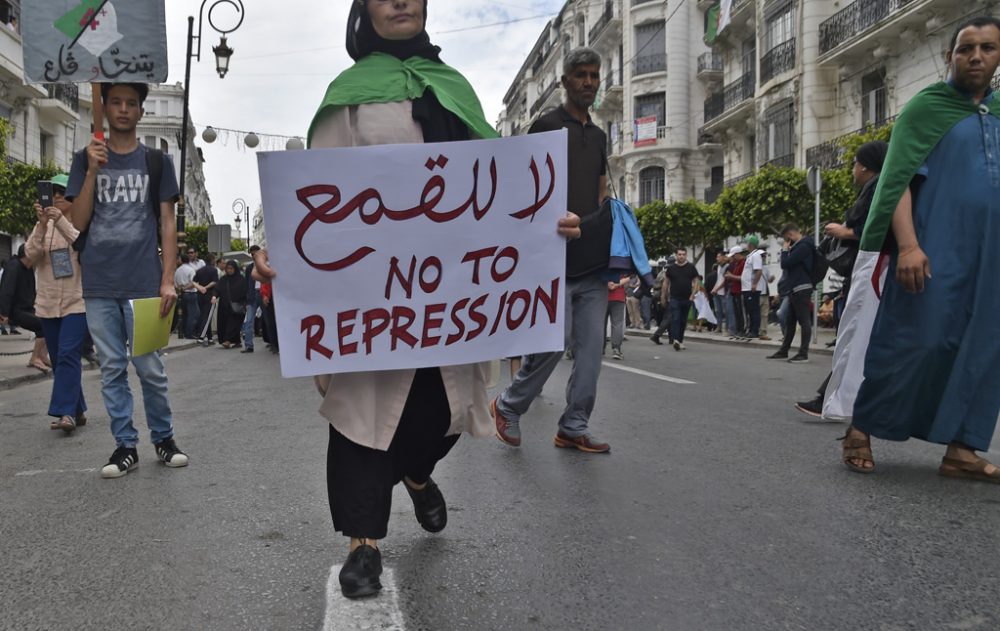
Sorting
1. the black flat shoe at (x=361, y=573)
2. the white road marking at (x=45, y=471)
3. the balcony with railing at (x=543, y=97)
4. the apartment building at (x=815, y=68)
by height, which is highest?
the balcony with railing at (x=543, y=97)

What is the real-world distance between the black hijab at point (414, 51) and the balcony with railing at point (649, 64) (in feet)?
140

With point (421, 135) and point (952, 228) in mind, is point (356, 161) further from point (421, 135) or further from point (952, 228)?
point (952, 228)

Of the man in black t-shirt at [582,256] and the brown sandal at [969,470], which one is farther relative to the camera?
the man in black t-shirt at [582,256]

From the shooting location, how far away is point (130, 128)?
425 cm

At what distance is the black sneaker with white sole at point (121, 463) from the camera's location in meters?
4.20

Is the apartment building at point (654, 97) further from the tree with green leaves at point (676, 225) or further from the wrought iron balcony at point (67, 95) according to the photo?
the wrought iron balcony at point (67, 95)

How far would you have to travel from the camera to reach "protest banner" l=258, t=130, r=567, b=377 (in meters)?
2.60

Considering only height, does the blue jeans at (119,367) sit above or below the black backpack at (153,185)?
below

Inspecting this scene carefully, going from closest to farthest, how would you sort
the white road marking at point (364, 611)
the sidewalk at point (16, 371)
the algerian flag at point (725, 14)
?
1. the white road marking at point (364, 611)
2. the sidewalk at point (16, 371)
3. the algerian flag at point (725, 14)

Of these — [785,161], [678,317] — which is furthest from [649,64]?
[678,317]

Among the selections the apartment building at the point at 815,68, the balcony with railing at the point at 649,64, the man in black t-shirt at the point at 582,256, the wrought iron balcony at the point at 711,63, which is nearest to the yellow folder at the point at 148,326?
the man in black t-shirt at the point at 582,256

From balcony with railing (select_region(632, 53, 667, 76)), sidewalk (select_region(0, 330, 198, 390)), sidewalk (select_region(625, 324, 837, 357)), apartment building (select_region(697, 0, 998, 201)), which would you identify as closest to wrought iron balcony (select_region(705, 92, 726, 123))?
apartment building (select_region(697, 0, 998, 201))

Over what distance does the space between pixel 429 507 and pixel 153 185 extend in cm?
234

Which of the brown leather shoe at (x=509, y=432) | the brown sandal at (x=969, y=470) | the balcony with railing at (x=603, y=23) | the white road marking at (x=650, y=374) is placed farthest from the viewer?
the balcony with railing at (x=603, y=23)
